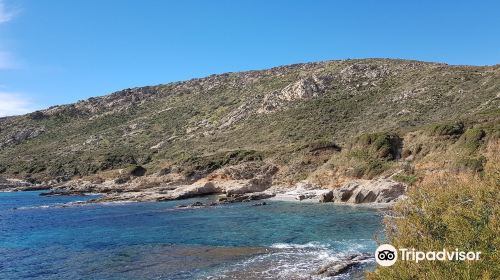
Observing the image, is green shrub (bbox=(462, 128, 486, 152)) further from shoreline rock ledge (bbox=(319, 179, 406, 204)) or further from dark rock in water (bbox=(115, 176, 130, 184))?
dark rock in water (bbox=(115, 176, 130, 184))

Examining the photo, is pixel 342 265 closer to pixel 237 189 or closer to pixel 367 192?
pixel 367 192

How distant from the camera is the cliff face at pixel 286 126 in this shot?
50375 millimetres

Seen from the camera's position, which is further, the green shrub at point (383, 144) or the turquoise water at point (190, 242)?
the green shrub at point (383, 144)

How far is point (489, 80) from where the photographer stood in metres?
70.9

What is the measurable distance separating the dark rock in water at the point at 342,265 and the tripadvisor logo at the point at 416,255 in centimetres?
877

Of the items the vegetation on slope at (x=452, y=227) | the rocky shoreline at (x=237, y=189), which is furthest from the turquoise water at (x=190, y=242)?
the vegetation on slope at (x=452, y=227)

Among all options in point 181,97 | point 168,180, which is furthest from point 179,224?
point 181,97

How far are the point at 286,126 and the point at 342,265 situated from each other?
6361cm

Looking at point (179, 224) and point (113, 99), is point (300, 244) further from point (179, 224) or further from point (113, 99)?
point (113, 99)

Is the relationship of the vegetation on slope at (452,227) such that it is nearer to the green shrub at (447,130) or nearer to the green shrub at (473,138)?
the green shrub at (473,138)

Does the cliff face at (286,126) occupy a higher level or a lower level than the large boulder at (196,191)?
higher

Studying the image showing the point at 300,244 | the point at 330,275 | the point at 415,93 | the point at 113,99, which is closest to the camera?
the point at 330,275

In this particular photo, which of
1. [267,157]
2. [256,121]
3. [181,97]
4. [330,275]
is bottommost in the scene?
[330,275]

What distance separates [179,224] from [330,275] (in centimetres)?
2023
